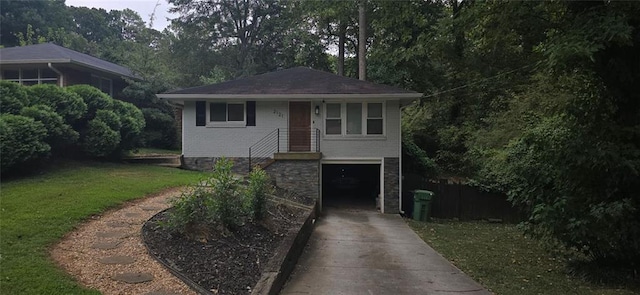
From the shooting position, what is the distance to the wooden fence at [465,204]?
47.6 ft

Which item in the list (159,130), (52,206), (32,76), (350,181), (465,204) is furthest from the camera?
(159,130)

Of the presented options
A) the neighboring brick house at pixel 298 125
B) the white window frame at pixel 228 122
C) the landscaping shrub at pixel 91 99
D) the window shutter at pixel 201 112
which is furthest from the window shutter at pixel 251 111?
the landscaping shrub at pixel 91 99

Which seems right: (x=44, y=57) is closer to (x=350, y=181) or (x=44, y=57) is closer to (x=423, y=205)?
(x=350, y=181)

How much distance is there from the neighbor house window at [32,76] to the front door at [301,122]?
1254cm

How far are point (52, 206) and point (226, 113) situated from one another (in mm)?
8046

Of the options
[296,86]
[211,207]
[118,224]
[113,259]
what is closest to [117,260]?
[113,259]

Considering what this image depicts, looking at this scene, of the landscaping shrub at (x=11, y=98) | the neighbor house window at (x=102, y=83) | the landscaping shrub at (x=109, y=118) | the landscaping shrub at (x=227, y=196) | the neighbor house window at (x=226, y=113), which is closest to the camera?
the landscaping shrub at (x=227, y=196)

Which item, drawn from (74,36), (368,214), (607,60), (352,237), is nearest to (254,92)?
(368,214)

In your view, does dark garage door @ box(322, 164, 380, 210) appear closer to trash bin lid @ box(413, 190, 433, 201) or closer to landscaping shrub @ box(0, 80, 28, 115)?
trash bin lid @ box(413, 190, 433, 201)

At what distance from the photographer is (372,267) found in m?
7.09

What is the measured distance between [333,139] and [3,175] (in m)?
9.67

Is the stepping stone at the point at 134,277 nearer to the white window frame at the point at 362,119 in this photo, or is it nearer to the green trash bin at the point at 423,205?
the white window frame at the point at 362,119

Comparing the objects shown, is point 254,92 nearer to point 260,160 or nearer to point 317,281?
point 260,160

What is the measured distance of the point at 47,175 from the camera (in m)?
11.2
